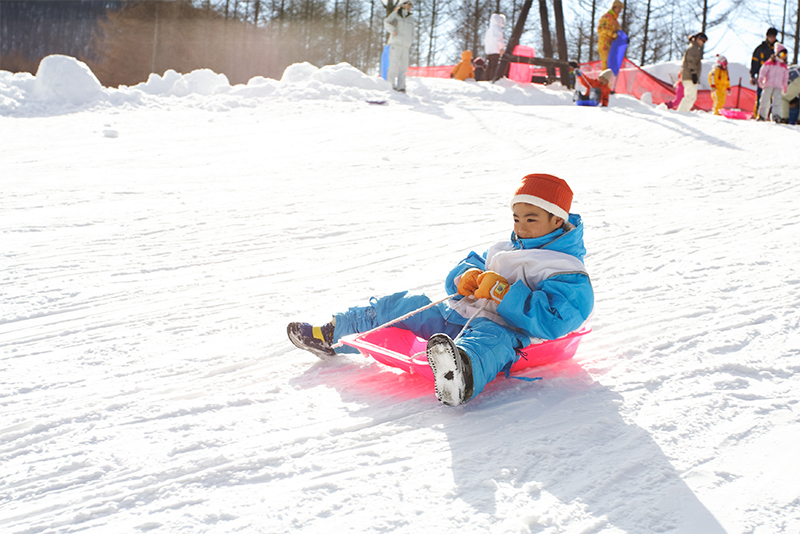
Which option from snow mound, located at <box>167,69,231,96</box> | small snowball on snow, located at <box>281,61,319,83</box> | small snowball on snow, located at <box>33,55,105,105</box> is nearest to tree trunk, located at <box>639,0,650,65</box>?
small snowball on snow, located at <box>281,61,319,83</box>

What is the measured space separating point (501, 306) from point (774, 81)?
1072 centimetres

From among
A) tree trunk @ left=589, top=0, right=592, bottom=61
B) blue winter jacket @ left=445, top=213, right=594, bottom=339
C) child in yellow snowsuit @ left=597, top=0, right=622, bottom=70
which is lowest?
blue winter jacket @ left=445, top=213, right=594, bottom=339

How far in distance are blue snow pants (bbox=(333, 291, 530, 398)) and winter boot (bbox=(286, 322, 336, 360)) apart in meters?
0.03

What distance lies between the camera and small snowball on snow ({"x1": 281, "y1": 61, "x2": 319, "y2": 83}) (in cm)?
1132

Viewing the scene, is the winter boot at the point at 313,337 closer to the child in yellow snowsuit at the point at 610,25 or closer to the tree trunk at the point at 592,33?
the child in yellow snowsuit at the point at 610,25

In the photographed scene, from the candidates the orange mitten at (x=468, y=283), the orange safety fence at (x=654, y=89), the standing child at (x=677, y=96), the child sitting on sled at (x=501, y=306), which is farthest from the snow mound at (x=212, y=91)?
the orange mitten at (x=468, y=283)

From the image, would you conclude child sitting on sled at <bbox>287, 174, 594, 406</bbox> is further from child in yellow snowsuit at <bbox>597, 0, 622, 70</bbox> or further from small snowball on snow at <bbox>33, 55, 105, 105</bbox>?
child in yellow snowsuit at <bbox>597, 0, 622, 70</bbox>

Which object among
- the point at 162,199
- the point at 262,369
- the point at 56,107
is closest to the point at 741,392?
the point at 262,369

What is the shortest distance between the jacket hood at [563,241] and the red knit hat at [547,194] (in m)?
0.06

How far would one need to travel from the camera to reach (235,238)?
4191 mm

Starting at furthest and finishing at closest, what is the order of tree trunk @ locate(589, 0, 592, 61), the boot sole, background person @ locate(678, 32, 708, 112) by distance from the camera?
tree trunk @ locate(589, 0, 592, 61)
background person @ locate(678, 32, 708, 112)
the boot sole

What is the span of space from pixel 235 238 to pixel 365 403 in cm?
241

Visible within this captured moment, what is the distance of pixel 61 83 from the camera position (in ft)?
30.8

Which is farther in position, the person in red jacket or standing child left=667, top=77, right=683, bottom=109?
standing child left=667, top=77, right=683, bottom=109
